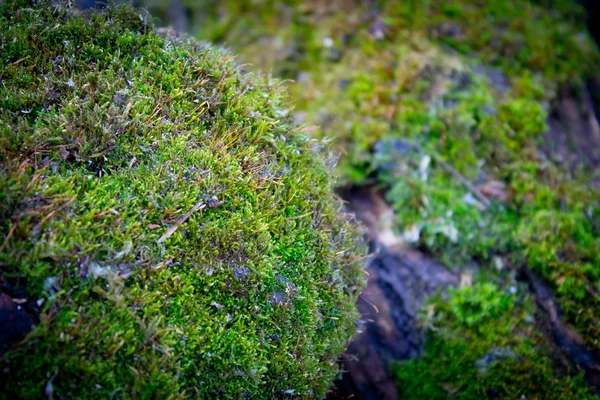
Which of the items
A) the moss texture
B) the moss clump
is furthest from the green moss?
the moss clump

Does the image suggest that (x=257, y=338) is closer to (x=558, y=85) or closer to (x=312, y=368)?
(x=312, y=368)

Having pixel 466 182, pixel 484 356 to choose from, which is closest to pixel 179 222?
pixel 484 356

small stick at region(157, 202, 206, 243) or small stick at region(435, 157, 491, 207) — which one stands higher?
small stick at region(435, 157, 491, 207)

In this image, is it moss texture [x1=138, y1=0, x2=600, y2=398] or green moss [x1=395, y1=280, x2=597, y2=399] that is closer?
green moss [x1=395, y1=280, x2=597, y2=399]

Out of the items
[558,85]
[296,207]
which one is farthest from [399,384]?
[558,85]

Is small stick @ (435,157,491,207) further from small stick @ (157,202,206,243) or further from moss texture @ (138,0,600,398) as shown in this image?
small stick @ (157,202,206,243)

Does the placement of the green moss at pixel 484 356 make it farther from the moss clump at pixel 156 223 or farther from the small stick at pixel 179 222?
the small stick at pixel 179 222

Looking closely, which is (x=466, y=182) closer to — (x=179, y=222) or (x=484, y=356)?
(x=484, y=356)
